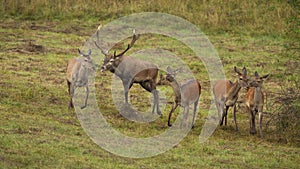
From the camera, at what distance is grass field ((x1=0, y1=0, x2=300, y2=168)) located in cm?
1255

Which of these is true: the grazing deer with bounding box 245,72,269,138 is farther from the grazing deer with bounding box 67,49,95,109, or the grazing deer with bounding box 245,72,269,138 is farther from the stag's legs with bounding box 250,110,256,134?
the grazing deer with bounding box 67,49,95,109

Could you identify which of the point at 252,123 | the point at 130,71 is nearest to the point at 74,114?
the point at 130,71

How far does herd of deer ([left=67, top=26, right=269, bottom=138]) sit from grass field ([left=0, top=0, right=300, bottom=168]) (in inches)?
16.9

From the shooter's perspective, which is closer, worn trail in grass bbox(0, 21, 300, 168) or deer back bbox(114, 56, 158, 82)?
worn trail in grass bbox(0, 21, 300, 168)

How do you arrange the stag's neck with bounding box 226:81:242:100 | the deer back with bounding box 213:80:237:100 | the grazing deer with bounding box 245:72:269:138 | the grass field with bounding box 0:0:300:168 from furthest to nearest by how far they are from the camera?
the deer back with bounding box 213:80:237:100
the stag's neck with bounding box 226:81:242:100
the grazing deer with bounding box 245:72:269:138
the grass field with bounding box 0:0:300:168

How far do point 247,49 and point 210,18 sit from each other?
257 centimetres

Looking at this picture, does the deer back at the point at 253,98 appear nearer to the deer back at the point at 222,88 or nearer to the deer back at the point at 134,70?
the deer back at the point at 222,88

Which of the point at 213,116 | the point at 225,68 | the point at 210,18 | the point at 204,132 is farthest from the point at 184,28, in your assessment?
the point at 204,132

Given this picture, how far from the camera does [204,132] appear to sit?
14.9 meters

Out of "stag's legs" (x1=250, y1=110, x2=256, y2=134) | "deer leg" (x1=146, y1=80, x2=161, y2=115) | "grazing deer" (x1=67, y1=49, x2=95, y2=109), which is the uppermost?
"grazing deer" (x1=67, y1=49, x2=95, y2=109)

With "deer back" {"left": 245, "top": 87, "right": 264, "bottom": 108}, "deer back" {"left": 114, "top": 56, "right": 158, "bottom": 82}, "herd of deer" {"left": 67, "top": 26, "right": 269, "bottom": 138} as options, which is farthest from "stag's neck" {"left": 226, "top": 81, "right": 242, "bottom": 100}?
"deer back" {"left": 114, "top": 56, "right": 158, "bottom": 82}

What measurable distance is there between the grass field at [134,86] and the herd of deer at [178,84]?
430mm

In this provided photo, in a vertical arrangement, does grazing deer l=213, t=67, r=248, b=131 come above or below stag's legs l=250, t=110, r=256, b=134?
above

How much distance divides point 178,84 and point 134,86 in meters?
3.72
